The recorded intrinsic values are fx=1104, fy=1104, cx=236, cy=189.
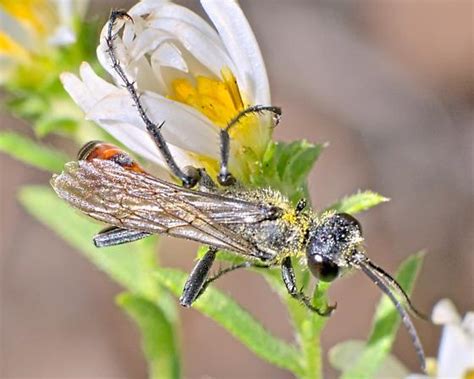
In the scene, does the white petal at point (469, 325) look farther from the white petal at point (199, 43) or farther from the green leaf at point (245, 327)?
the white petal at point (199, 43)

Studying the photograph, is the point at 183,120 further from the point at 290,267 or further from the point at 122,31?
the point at 290,267

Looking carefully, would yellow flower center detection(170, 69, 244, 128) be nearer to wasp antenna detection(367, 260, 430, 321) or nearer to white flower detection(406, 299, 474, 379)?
wasp antenna detection(367, 260, 430, 321)

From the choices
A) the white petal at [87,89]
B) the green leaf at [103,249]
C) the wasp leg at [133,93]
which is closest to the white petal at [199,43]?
the wasp leg at [133,93]

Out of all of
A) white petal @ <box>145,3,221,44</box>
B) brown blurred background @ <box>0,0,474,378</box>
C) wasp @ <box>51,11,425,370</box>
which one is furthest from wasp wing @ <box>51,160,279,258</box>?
brown blurred background @ <box>0,0,474,378</box>

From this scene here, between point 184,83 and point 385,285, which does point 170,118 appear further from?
point 385,285

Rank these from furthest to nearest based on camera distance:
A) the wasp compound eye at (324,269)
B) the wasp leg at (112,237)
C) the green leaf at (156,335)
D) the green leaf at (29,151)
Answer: the green leaf at (29,151) → the green leaf at (156,335) → the wasp leg at (112,237) → the wasp compound eye at (324,269)
